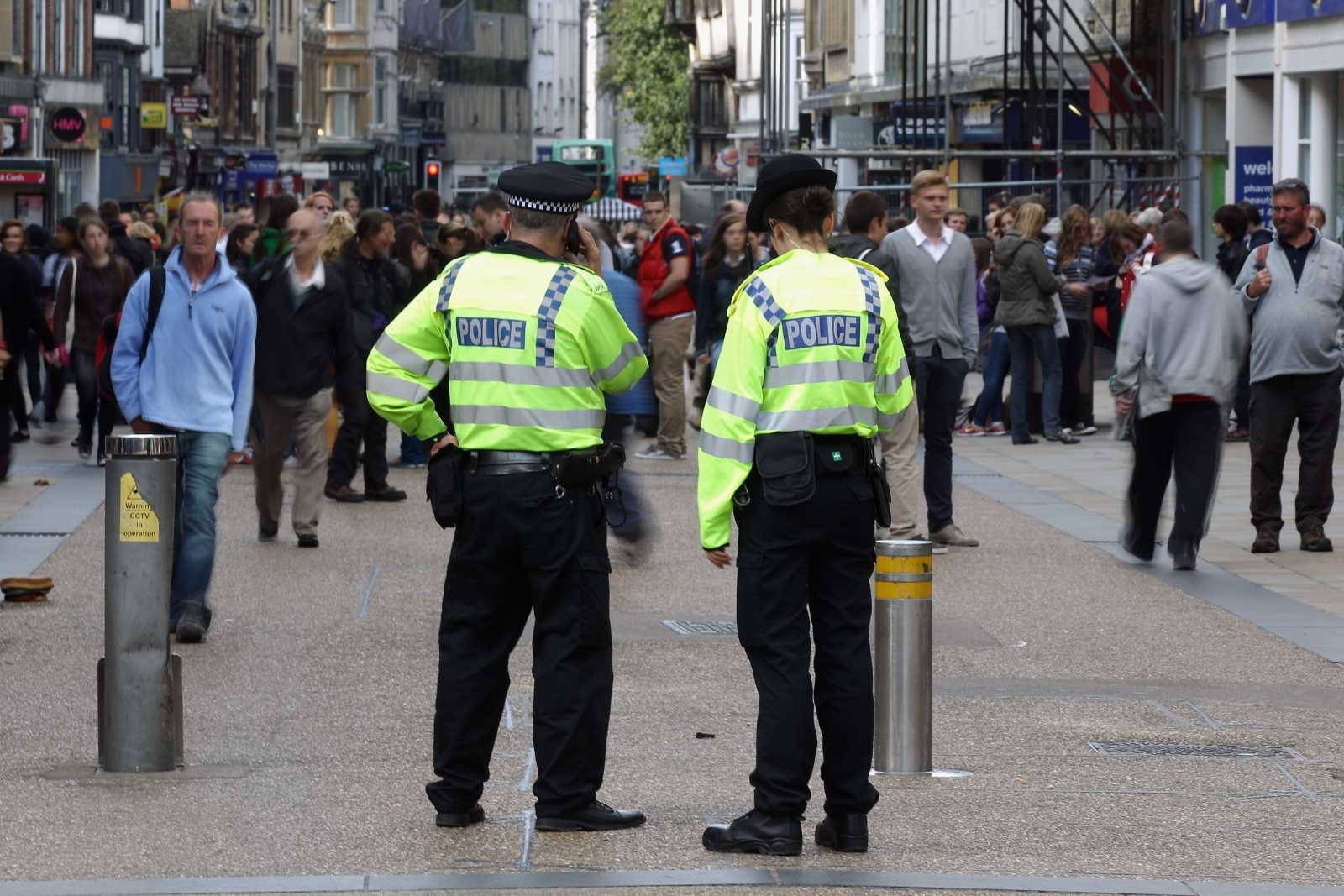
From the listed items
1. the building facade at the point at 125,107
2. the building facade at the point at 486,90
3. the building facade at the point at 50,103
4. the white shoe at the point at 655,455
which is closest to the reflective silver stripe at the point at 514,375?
the white shoe at the point at 655,455

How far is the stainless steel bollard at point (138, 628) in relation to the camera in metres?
6.47

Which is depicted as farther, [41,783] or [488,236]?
[488,236]

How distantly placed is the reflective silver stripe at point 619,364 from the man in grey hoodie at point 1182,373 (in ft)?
18.8

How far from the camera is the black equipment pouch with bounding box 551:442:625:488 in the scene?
5652 millimetres

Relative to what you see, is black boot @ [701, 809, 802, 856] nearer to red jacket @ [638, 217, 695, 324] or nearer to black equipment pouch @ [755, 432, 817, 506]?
black equipment pouch @ [755, 432, 817, 506]

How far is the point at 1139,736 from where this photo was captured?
7320 mm

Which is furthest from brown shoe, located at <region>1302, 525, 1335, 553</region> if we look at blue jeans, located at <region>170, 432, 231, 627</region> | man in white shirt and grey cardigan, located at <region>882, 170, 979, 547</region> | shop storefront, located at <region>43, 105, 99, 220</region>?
shop storefront, located at <region>43, 105, 99, 220</region>

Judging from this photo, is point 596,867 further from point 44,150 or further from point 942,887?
point 44,150

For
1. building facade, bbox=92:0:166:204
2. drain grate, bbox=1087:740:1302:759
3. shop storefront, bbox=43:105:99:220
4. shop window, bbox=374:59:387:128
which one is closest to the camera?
drain grate, bbox=1087:740:1302:759

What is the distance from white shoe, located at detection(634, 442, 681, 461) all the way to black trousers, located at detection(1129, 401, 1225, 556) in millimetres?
5776

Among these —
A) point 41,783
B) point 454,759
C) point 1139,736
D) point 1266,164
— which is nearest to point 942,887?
point 454,759

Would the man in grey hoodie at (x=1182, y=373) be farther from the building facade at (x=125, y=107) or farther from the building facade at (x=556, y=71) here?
the building facade at (x=556, y=71)

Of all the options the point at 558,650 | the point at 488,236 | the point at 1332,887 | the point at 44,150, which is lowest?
the point at 1332,887

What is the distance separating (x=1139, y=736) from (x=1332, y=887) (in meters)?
1.92
